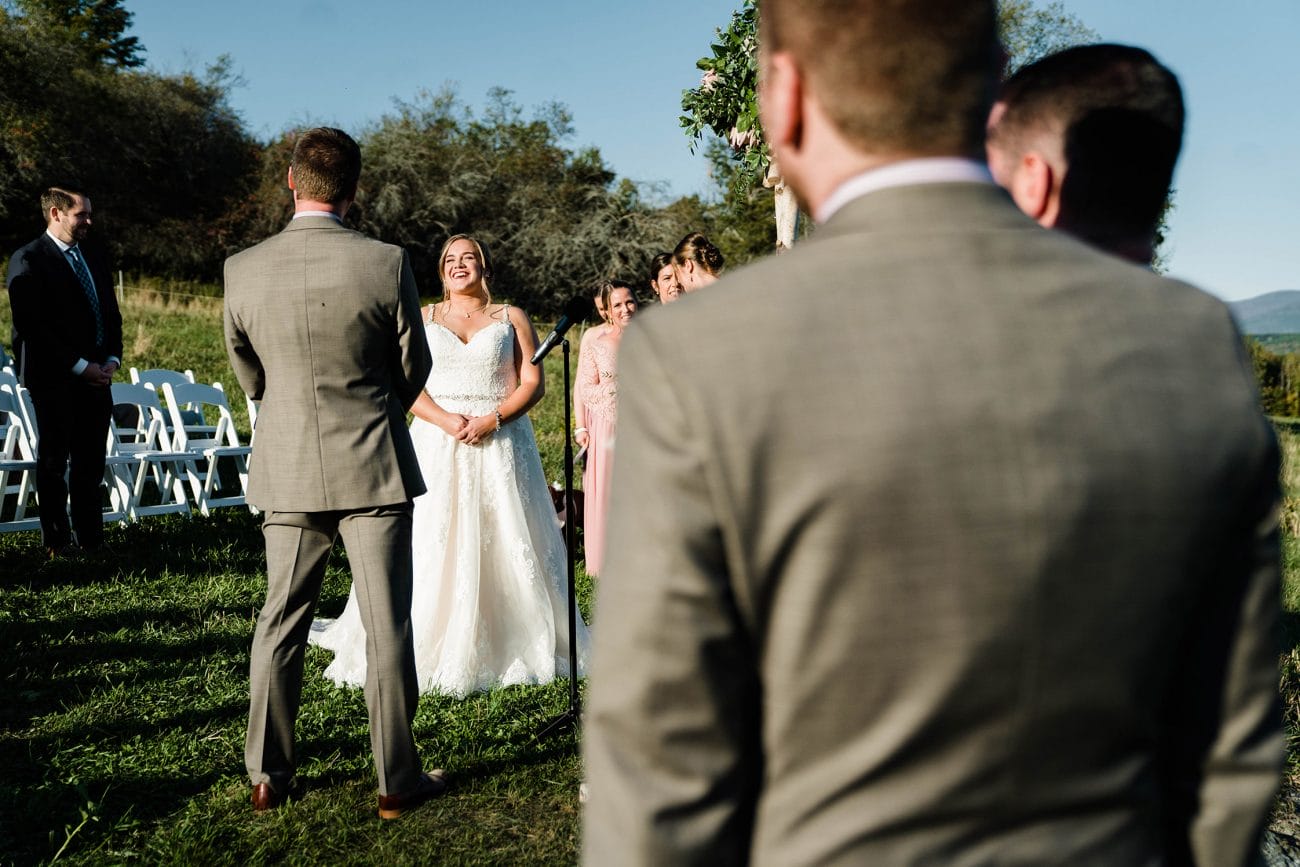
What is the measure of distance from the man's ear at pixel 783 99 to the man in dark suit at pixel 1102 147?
0.69 meters

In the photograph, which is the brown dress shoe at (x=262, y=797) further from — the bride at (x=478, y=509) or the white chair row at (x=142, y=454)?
the white chair row at (x=142, y=454)

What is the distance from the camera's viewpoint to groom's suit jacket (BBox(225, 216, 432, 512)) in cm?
380

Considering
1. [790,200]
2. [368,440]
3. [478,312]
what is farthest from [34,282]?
[790,200]

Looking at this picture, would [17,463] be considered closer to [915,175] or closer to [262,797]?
[262,797]

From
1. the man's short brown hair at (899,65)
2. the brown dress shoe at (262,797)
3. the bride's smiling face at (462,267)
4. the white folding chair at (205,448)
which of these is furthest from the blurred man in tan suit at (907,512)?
the white folding chair at (205,448)

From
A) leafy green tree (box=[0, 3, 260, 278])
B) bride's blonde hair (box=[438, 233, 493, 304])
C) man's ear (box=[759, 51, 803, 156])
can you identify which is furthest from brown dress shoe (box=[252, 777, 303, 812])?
leafy green tree (box=[0, 3, 260, 278])

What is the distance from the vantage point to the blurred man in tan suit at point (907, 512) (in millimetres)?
Answer: 1049

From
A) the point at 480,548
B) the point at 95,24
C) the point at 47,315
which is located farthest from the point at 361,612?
the point at 95,24

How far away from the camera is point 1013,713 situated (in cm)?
109

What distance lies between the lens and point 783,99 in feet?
3.85

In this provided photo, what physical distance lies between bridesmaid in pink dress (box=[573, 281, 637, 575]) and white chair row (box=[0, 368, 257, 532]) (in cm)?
375

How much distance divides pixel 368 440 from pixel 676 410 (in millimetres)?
3027

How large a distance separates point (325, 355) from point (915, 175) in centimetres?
308

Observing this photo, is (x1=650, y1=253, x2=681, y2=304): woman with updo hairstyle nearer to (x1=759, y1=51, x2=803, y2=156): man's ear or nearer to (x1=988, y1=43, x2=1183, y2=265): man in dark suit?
(x1=988, y1=43, x2=1183, y2=265): man in dark suit
